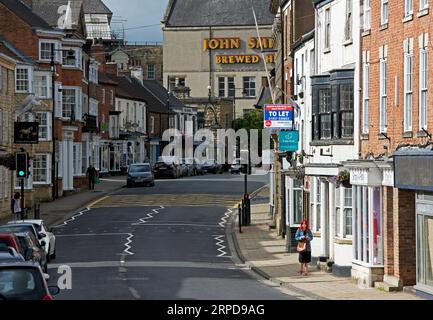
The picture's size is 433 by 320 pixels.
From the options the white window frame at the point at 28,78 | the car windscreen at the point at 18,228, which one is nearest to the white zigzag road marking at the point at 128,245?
the car windscreen at the point at 18,228

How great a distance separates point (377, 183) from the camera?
30406 mm

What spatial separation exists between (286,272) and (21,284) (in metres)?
19.5

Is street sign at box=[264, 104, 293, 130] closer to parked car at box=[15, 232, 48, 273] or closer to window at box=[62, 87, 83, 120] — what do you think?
parked car at box=[15, 232, 48, 273]

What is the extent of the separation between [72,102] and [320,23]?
39.1 m

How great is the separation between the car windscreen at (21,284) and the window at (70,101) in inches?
2265

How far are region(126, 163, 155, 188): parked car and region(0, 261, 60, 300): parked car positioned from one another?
6058 centimetres

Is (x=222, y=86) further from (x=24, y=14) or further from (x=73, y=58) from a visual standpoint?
(x=24, y=14)

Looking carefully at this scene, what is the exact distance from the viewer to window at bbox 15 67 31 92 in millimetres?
63031

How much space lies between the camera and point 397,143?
97.2ft

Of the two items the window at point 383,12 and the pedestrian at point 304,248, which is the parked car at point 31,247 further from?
the window at point 383,12

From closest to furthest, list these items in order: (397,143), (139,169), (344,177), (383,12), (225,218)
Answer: (397,143)
(383,12)
(344,177)
(225,218)
(139,169)

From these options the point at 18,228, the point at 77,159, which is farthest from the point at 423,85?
the point at 77,159

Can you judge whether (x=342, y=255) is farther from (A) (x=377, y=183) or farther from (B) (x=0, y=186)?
(B) (x=0, y=186)
